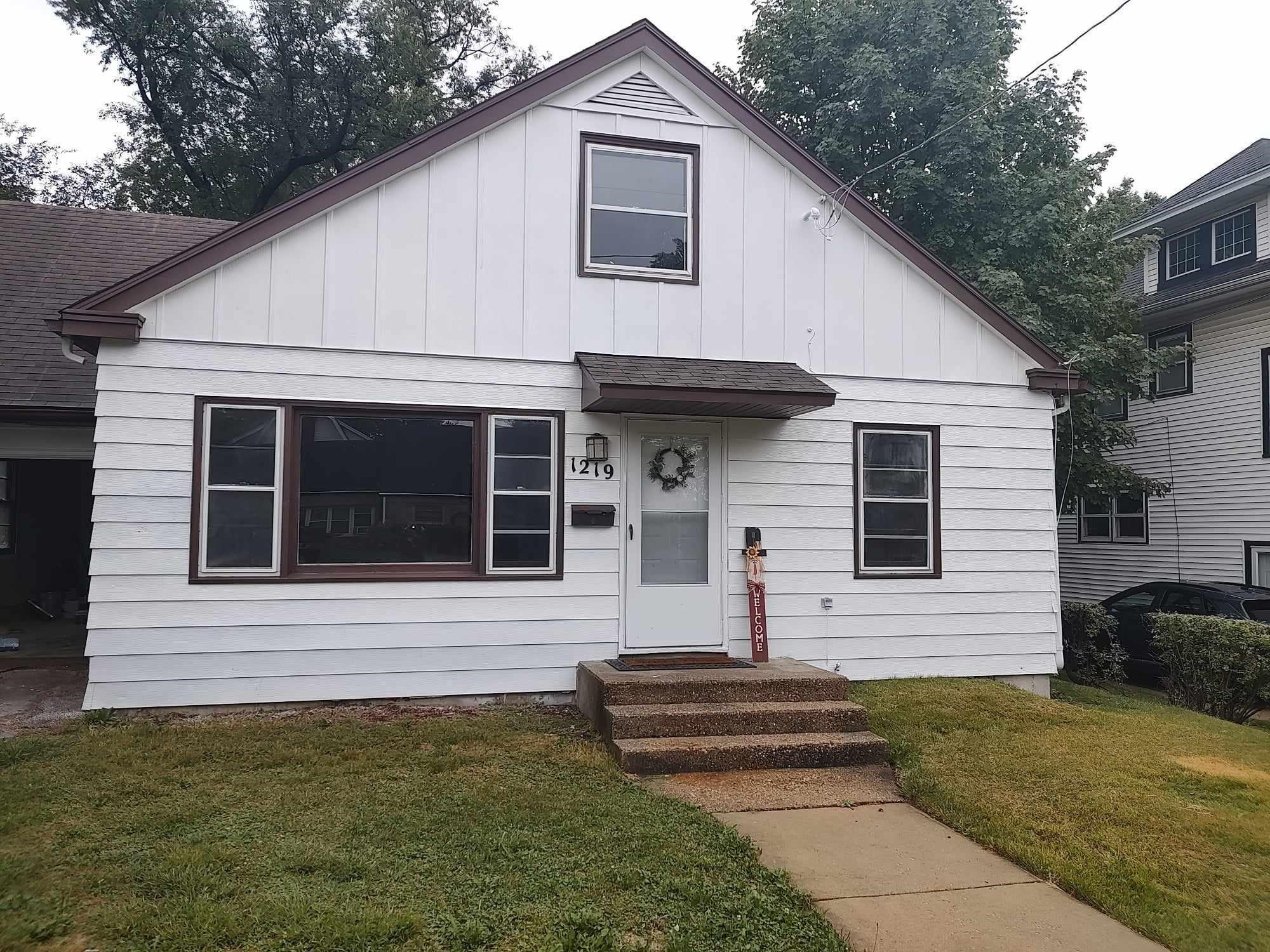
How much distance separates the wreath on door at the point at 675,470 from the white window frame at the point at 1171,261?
13375 millimetres

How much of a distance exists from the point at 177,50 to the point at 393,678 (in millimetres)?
19028

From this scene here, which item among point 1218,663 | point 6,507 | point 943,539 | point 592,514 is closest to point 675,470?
point 592,514

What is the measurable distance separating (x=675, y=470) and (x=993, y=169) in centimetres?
976

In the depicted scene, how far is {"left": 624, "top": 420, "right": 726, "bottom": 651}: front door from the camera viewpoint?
7.46 m

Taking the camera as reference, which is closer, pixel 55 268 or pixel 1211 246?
pixel 55 268

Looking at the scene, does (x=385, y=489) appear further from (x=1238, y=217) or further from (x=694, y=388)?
(x=1238, y=217)

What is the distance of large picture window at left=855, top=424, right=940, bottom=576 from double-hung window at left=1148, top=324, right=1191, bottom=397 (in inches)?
397

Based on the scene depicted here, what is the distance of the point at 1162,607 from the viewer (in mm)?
11672

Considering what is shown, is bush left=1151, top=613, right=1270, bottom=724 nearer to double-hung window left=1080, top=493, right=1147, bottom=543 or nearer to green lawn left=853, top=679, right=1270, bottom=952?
green lawn left=853, top=679, right=1270, bottom=952

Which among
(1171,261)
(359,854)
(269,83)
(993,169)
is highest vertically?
(269,83)

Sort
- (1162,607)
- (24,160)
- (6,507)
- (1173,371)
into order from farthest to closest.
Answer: (24,160)
(1173,371)
(1162,607)
(6,507)

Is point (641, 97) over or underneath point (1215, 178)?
underneath

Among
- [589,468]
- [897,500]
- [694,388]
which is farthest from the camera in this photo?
[897,500]

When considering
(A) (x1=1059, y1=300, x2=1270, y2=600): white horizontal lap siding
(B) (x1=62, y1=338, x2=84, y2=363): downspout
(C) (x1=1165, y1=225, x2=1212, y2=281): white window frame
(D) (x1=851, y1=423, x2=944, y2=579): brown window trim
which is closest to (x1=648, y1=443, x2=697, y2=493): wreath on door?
(D) (x1=851, y1=423, x2=944, y2=579): brown window trim
